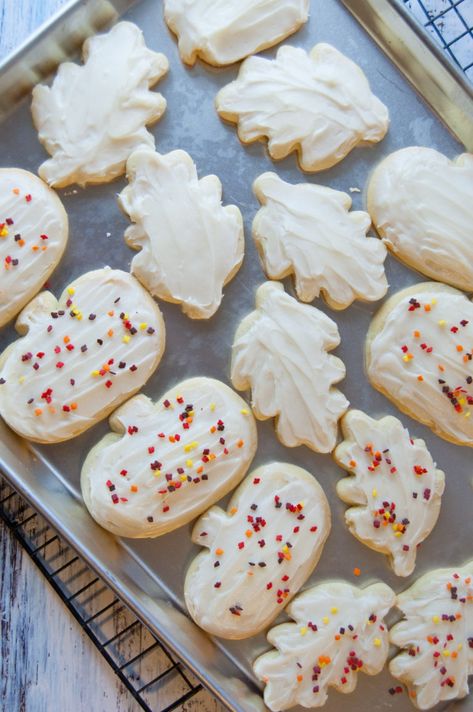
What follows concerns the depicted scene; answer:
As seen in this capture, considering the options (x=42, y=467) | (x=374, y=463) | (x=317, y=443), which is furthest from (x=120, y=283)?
(x=374, y=463)

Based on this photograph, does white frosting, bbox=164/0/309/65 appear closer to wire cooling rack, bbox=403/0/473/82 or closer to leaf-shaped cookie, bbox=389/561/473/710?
wire cooling rack, bbox=403/0/473/82

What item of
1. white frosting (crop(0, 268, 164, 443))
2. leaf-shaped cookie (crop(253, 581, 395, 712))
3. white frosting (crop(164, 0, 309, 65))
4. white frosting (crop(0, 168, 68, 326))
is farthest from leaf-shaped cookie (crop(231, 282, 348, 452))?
white frosting (crop(164, 0, 309, 65))

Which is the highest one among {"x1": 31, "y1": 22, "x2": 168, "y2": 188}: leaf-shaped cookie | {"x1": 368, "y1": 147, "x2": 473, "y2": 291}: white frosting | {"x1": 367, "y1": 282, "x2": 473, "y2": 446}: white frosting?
{"x1": 31, "y1": 22, "x2": 168, "y2": 188}: leaf-shaped cookie

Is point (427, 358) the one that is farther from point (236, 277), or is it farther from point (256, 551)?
point (256, 551)

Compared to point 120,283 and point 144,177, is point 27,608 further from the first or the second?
point 144,177

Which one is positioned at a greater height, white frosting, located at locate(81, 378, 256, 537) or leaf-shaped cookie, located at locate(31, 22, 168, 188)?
leaf-shaped cookie, located at locate(31, 22, 168, 188)

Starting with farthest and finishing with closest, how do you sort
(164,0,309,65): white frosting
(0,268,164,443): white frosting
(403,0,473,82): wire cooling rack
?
(403,0,473,82): wire cooling rack → (164,0,309,65): white frosting → (0,268,164,443): white frosting

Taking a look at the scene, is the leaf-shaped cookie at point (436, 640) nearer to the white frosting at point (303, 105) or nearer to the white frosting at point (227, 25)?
the white frosting at point (303, 105)
